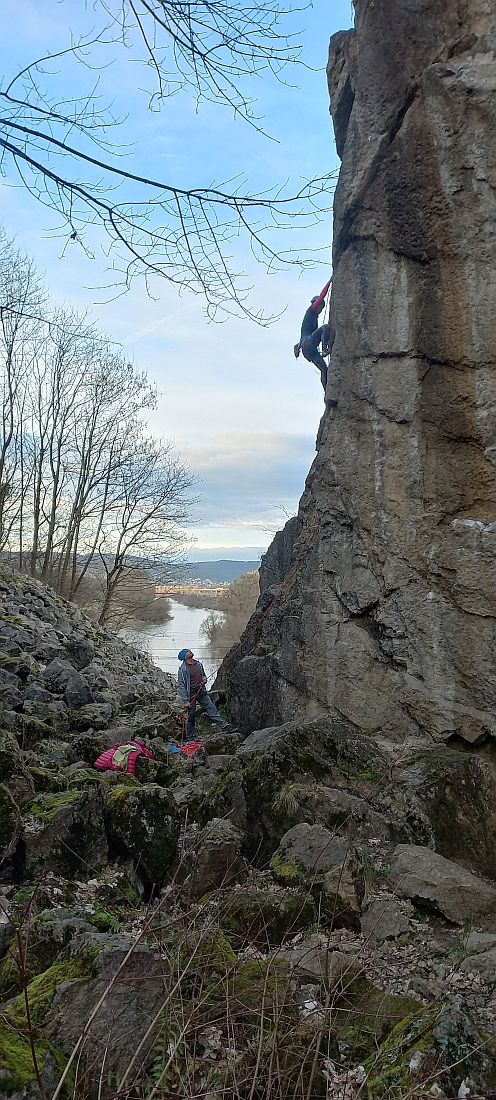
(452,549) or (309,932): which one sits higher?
(452,549)

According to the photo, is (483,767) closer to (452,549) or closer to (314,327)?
(452,549)

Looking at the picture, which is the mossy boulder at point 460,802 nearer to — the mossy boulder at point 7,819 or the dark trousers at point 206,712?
the mossy boulder at point 7,819

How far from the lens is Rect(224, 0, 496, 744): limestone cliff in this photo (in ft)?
18.5

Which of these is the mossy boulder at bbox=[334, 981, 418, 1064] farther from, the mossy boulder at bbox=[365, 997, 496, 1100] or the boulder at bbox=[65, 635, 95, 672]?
the boulder at bbox=[65, 635, 95, 672]

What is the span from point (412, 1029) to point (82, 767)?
14.6 ft

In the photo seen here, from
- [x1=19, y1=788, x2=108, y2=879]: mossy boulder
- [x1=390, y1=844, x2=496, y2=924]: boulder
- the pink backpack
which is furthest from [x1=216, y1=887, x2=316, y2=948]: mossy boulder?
the pink backpack

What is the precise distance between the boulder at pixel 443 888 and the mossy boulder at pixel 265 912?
28.4 inches

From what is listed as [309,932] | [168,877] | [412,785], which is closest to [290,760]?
[412,785]

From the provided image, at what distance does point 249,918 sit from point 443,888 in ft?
3.98

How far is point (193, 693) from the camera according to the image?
8570 mm

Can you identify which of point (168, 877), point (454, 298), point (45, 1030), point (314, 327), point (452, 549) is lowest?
point (168, 877)

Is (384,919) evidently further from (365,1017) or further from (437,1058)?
(437,1058)

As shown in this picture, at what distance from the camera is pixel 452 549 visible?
19.0ft

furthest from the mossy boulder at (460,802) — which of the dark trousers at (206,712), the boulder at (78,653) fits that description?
the boulder at (78,653)
